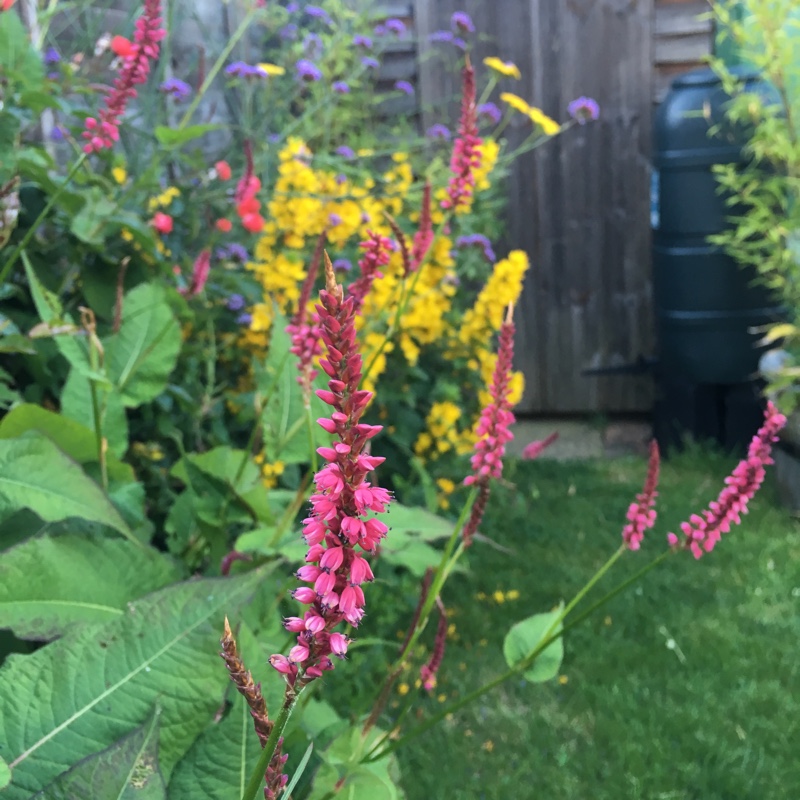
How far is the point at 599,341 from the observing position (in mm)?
4137

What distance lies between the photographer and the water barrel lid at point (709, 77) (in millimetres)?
3109

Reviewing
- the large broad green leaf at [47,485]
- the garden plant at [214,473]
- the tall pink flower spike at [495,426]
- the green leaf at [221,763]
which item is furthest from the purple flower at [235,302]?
the green leaf at [221,763]

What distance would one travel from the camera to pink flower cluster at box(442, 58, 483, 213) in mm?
895

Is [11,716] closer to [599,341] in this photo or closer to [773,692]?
[773,692]

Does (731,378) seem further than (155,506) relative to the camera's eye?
Yes

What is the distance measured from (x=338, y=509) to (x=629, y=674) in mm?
1741

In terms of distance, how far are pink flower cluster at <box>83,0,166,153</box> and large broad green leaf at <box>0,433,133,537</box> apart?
374 mm

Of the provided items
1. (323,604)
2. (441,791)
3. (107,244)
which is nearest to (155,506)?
(107,244)

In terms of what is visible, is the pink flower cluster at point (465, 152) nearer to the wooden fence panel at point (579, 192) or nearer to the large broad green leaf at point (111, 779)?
the large broad green leaf at point (111, 779)

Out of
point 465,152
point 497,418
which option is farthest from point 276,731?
point 465,152

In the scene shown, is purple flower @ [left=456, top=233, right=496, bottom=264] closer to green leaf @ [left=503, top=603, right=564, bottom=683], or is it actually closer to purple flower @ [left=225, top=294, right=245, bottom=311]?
purple flower @ [left=225, top=294, right=245, bottom=311]

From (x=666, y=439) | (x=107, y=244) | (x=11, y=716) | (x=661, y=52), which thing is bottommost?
(x=666, y=439)

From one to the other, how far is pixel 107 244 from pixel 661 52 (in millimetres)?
3203

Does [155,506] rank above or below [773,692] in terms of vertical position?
above
